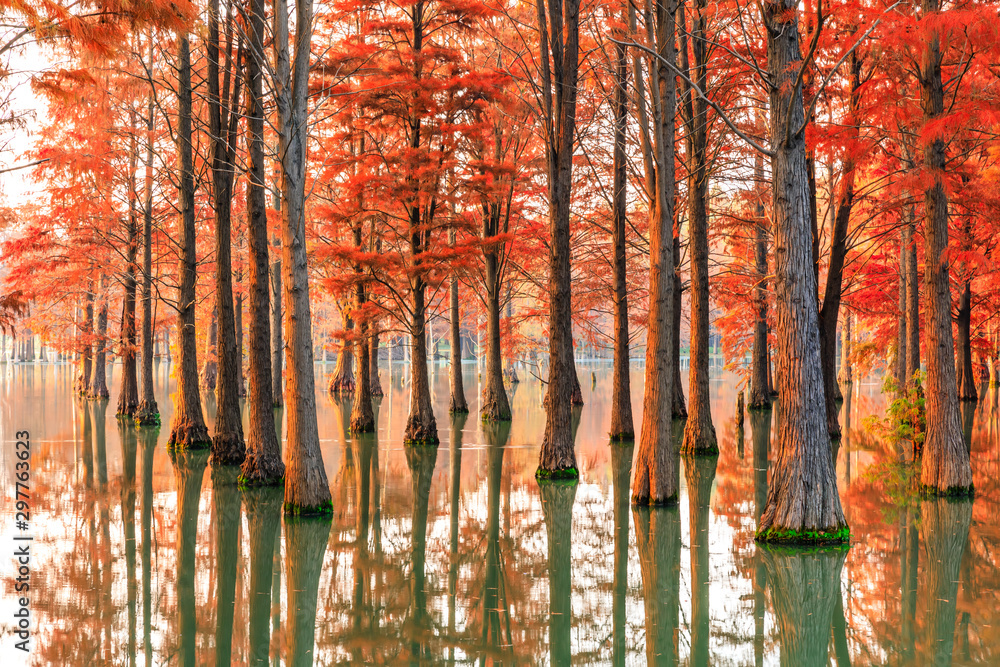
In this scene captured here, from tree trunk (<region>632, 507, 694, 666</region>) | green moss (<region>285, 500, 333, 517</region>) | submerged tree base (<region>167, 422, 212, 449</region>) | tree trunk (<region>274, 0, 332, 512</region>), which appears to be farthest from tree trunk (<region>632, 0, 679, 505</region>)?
submerged tree base (<region>167, 422, 212, 449</region>)

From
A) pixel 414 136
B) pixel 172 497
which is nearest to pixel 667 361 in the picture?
pixel 172 497

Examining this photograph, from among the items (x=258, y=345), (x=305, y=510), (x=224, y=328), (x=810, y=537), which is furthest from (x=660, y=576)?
(x=224, y=328)

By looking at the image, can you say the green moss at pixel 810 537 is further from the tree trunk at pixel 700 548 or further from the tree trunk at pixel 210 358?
the tree trunk at pixel 210 358

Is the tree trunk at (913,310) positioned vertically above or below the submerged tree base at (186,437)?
above

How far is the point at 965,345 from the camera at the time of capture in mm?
22844

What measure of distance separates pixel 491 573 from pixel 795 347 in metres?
4.11

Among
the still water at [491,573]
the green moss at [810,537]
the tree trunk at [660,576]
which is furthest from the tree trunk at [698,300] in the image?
the green moss at [810,537]

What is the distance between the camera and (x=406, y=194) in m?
16.1

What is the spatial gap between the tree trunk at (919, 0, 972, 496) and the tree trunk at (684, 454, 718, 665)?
3.22 metres

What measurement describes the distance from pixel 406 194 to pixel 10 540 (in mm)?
9696

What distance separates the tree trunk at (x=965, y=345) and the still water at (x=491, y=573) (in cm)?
894

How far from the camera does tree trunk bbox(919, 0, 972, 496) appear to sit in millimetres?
10945

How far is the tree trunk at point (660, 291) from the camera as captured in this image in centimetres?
1052

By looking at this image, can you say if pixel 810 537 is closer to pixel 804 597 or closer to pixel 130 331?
pixel 804 597
